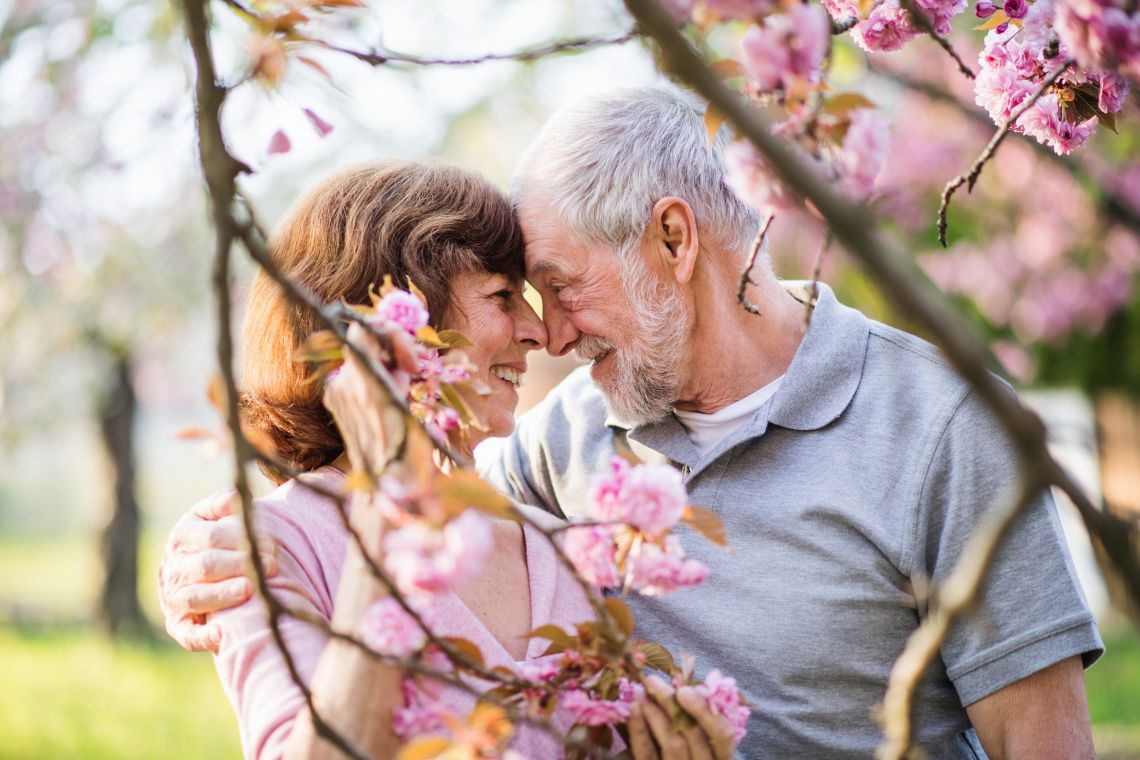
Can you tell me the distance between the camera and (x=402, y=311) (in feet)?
4.63

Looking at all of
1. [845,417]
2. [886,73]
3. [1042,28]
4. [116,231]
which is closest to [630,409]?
[845,417]

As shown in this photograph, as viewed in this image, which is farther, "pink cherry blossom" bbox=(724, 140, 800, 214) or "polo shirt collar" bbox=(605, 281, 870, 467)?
"polo shirt collar" bbox=(605, 281, 870, 467)

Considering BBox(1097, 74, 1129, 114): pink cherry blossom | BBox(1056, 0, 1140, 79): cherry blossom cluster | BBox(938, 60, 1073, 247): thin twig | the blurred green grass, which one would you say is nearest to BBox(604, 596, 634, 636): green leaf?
BBox(938, 60, 1073, 247): thin twig

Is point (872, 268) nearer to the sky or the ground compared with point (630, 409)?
nearer to the sky

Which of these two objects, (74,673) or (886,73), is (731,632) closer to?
(886,73)

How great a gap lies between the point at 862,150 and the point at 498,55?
1.67 feet

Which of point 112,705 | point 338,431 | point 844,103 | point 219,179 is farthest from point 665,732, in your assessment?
point 112,705

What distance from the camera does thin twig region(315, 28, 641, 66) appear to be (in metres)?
1.38

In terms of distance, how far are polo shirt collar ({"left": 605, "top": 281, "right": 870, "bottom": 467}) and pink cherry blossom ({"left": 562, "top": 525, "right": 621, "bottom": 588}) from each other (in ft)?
2.90

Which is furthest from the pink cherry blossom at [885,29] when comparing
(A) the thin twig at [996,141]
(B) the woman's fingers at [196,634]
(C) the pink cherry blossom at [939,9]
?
(B) the woman's fingers at [196,634]

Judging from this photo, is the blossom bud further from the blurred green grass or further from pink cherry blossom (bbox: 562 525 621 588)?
the blurred green grass

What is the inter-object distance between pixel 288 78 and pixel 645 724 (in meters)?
1.06

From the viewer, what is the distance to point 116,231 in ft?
25.1

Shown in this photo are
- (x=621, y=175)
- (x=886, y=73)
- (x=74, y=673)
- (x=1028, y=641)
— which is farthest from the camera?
(x=74, y=673)
